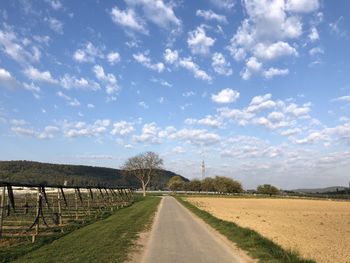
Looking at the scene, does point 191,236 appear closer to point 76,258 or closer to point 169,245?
point 169,245

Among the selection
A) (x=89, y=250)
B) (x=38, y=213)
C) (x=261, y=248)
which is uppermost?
(x=38, y=213)

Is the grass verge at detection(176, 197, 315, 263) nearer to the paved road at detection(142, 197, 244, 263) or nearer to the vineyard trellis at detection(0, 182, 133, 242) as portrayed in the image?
the paved road at detection(142, 197, 244, 263)

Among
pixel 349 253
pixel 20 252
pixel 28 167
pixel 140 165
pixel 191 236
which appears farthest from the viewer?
pixel 28 167

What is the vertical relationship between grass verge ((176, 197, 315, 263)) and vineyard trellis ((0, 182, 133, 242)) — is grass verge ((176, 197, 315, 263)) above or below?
below

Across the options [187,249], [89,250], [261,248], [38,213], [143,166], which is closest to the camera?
[89,250]

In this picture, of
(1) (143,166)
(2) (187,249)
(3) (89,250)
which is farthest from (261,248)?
(1) (143,166)

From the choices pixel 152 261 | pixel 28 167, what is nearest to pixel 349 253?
pixel 152 261

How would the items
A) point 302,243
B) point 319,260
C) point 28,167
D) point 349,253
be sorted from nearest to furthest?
point 319,260 → point 349,253 → point 302,243 → point 28,167

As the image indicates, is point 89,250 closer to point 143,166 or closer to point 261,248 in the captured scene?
point 261,248

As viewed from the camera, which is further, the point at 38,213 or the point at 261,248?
the point at 38,213

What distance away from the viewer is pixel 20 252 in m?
15.2

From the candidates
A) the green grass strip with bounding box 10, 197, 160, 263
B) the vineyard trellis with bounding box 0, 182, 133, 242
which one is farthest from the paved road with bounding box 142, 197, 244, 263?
the vineyard trellis with bounding box 0, 182, 133, 242

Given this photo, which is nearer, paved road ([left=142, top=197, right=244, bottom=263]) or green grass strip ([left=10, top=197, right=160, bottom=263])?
green grass strip ([left=10, top=197, right=160, bottom=263])

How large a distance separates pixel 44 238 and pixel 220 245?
27.2 feet
